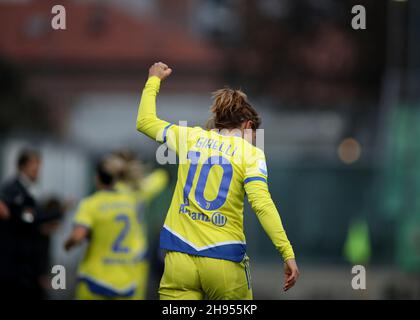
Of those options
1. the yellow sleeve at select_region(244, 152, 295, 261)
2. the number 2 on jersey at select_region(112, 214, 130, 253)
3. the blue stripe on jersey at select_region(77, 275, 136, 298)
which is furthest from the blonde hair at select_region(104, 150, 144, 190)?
the yellow sleeve at select_region(244, 152, 295, 261)

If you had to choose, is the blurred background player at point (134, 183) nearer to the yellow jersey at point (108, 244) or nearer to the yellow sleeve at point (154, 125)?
the yellow jersey at point (108, 244)

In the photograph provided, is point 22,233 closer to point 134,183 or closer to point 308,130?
point 134,183

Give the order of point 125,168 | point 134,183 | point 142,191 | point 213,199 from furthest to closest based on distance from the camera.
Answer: point 142,191, point 134,183, point 125,168, point 213,199

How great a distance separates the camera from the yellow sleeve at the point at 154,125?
7898 mm

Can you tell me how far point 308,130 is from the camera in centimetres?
3734

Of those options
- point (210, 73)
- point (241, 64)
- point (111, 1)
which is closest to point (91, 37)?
point (111, 1)

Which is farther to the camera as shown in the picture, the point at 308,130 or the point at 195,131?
the point at 308,130

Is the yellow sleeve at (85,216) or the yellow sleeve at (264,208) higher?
the yellow sleeve at (264,208)

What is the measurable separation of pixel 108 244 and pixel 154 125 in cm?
400

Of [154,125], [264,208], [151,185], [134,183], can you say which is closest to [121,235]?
[134,183]

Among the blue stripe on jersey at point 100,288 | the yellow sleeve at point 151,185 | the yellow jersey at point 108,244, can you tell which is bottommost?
the blue stripe on jersey at point 100,288

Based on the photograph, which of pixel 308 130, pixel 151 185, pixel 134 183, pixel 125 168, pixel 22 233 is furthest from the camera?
pixel 308 130

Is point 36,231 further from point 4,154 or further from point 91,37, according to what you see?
point 91,37

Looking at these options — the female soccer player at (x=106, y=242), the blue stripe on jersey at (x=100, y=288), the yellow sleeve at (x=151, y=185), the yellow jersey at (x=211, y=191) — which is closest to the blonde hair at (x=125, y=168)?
the female soccer player at (x=106, y=242)
